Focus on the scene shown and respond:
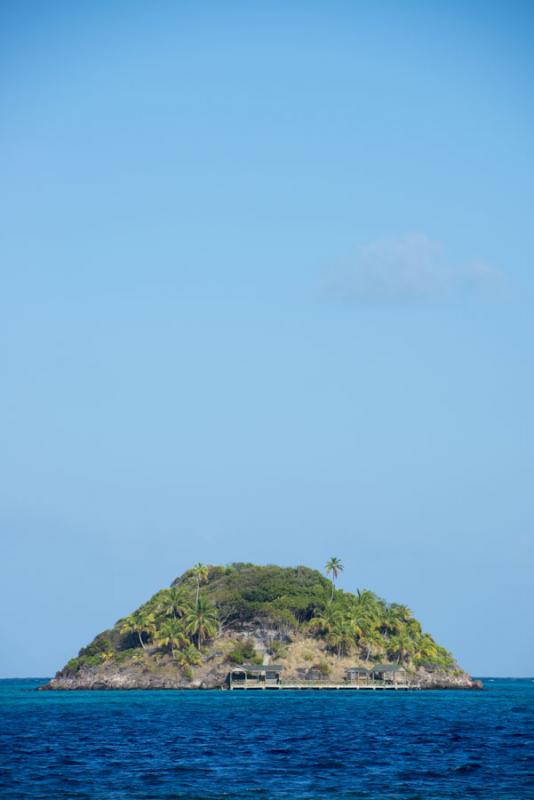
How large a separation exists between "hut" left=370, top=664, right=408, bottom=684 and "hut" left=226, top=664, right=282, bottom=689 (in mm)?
15663

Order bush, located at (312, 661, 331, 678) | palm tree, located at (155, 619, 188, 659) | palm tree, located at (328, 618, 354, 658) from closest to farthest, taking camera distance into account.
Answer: bush, located at (312, 661, 331, 678), palm tree, located at (155, 619, 188, 659), palm tree, located at (328, 618, 354, 658)

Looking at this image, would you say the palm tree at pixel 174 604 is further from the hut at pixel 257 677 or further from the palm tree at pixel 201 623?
the hut at pixel 257 677

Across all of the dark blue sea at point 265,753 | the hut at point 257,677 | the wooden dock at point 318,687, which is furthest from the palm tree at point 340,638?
the dark blue sea at point 265,753

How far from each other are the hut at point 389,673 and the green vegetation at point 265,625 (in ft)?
8.54

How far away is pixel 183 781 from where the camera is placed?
48.8 metres

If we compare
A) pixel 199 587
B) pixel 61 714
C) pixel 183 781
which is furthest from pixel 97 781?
pixel 199 587

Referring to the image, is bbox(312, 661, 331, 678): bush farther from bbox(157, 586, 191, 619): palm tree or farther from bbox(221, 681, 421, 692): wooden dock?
bbox(157, 586, 191, 619): palm tree

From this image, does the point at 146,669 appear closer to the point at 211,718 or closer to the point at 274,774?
the point at 211,718

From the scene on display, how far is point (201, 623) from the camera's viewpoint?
176500 mm

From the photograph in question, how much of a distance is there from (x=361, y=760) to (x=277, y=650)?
386 feet

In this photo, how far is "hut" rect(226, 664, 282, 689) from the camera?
165 meters

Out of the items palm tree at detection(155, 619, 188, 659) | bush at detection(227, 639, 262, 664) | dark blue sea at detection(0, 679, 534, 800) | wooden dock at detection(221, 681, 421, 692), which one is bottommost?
dark blue sea at detection(0, 679, 534, 800)

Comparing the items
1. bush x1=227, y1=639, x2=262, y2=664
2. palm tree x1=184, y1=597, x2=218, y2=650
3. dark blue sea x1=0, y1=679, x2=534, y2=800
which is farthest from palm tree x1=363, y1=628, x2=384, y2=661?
dark blue sea x1=0, y1=679, x2=534, y2=800

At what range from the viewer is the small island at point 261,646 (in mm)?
171875
